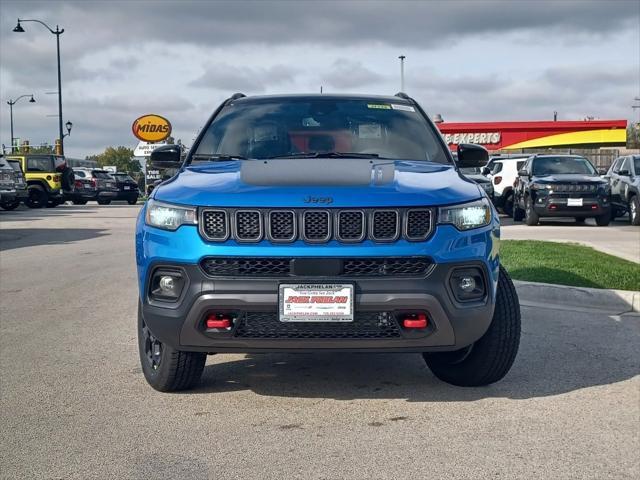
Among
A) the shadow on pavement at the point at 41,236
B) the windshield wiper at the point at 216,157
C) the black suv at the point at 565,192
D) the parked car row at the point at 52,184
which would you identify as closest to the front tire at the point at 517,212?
the black suv at the point at 565,192

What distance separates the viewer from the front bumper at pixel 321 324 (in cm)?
421

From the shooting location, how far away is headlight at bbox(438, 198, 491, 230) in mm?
4375

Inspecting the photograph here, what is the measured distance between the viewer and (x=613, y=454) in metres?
3.94

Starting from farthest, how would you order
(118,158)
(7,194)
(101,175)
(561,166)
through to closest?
(118,158), (101,175), (7,194), (561,166)

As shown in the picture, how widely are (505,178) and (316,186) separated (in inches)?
761

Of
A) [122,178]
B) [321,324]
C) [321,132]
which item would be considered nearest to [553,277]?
[321,132]

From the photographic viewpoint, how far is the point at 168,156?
5961 mm

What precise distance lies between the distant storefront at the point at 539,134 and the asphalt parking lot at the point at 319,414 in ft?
128

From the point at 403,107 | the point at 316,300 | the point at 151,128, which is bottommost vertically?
the point at 316,300

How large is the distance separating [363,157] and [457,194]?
3.38 feet

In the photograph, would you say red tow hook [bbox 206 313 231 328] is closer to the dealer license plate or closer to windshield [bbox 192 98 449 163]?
the dealer license plate

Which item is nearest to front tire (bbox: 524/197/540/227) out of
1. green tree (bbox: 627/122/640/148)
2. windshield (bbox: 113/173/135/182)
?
windshield (bbox: 113/173/135/182)

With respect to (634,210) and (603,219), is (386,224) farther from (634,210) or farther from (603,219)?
(634,210)

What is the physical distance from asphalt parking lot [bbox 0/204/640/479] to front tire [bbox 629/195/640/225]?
44.1ft
